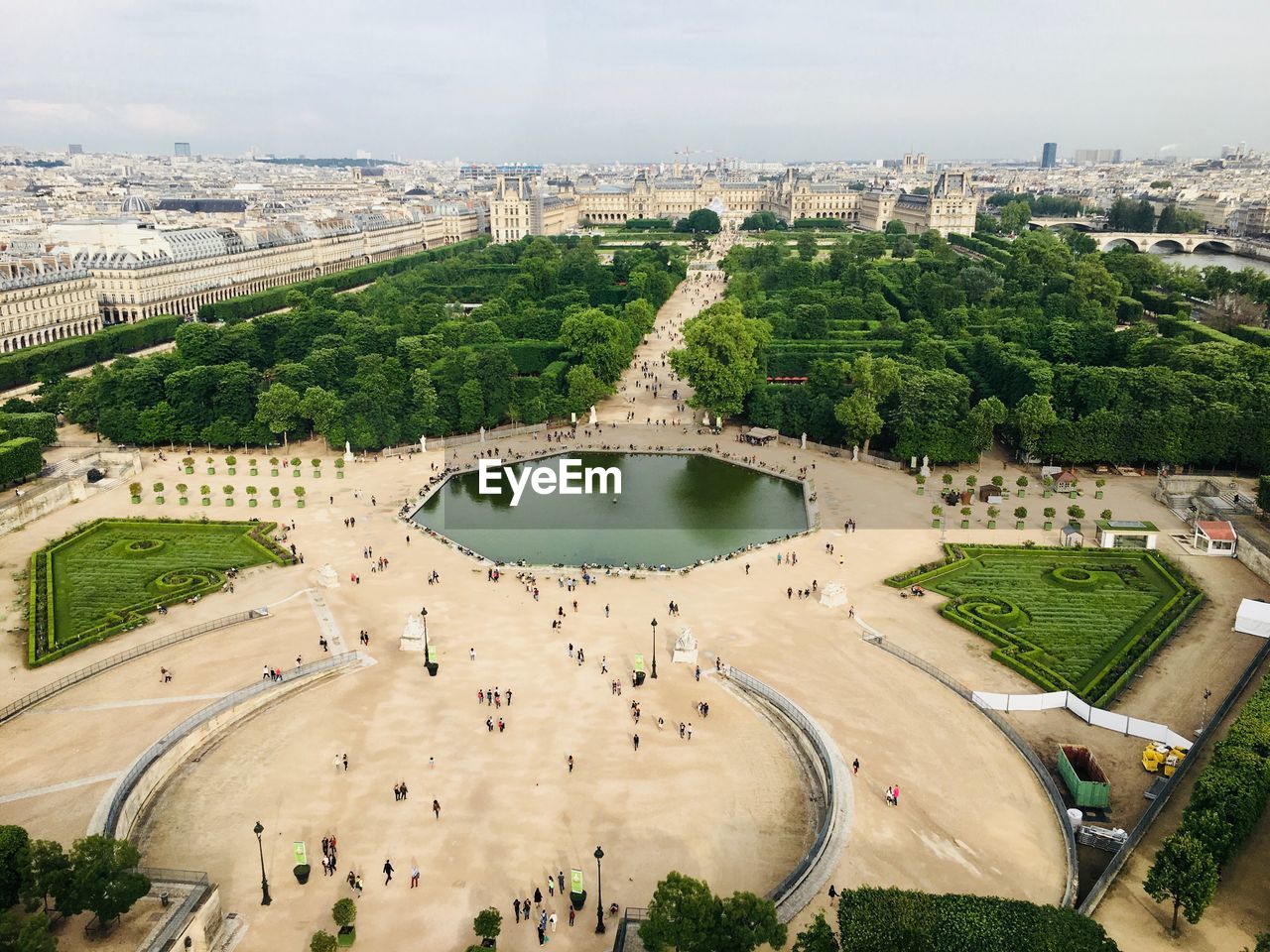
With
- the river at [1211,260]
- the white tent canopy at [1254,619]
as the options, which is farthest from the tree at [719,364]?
the river at [1211,260]

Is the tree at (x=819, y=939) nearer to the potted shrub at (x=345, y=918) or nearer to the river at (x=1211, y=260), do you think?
the potted shrub at (x=345, y=918)

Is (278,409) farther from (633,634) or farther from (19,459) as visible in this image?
(633,634)

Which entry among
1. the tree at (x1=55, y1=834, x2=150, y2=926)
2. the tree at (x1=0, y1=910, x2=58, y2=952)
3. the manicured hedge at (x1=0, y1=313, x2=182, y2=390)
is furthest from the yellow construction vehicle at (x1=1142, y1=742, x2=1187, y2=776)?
the manicured hedge at (x1=0, y1=313, x2=182, y2=390)

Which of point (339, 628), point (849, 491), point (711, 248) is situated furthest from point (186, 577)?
point (711, 248)

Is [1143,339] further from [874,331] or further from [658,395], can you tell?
[658,395]

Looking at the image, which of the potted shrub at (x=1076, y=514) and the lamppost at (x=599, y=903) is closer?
the lamppost at (x=599, y=903)

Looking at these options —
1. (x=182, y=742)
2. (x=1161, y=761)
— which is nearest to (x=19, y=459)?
(x=182, y=742)
